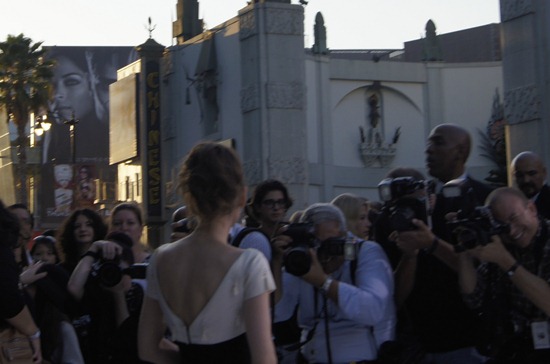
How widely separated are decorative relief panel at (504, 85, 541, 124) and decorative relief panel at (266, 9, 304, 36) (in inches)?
625

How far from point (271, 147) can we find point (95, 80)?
58579mm

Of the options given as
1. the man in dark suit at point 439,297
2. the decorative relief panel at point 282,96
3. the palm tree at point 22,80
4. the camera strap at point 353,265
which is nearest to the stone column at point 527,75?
the man in dark suit at point 439,297

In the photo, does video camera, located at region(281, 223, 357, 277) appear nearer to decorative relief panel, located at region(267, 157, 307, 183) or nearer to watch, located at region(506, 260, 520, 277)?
watch, located at region(506, 260, 520, 277)

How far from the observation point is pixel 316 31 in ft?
131

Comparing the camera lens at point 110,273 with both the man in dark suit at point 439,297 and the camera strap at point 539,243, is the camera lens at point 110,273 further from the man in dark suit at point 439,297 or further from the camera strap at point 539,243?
the camera strap at point 539,243

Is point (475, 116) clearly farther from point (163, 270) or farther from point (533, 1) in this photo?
point (163, 270)

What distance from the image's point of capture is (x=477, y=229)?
229 inches

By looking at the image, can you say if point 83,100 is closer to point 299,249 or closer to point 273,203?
point 273,203

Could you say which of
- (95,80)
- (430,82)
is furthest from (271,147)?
(95,80)

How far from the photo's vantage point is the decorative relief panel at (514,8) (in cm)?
1451

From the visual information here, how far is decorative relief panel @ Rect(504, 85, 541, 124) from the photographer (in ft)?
46.9

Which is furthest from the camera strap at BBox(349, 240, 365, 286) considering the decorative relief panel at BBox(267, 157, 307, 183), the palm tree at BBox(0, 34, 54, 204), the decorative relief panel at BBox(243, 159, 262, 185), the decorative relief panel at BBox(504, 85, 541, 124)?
the palm tree at BBox(0, 34, 54, 204)

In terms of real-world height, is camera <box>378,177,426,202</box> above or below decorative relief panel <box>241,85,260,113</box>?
below

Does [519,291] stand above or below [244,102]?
below
